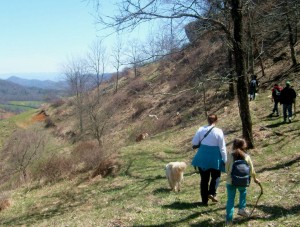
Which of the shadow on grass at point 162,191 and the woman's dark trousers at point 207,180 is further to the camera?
the shadow on grass at point 162,191

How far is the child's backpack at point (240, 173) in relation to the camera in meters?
6.64

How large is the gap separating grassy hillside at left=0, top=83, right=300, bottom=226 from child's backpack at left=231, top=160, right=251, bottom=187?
94 cm

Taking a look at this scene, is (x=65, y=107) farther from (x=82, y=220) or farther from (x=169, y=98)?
(x=82, y=220)

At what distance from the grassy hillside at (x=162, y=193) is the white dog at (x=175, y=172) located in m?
0.28

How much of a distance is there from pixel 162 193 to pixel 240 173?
495cm

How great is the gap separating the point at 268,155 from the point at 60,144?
40.6 m

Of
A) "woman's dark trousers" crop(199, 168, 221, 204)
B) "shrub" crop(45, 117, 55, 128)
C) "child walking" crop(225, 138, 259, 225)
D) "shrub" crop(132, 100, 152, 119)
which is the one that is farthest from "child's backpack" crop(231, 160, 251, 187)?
"shrub" crop(45, 117, 55, 128)

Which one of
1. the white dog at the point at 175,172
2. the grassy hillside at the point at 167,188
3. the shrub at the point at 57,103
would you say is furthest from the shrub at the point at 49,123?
the white dog at the point at 175,172

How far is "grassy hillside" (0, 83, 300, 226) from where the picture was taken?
26.3ft

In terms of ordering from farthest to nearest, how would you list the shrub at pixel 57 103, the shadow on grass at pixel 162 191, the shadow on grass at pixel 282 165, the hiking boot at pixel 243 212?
the shrub at pixel 57 103 → the shadow on grass at pixel 282 165 → the shadow on grass at pixel 162 191 → the hiking boot at pixel 243 212

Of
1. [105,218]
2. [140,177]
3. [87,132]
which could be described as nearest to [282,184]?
[105,218]

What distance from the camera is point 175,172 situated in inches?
416

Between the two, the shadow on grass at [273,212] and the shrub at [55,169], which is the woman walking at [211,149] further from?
the shrub at [55,169]

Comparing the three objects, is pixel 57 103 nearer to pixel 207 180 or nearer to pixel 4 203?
pixel 4 203
